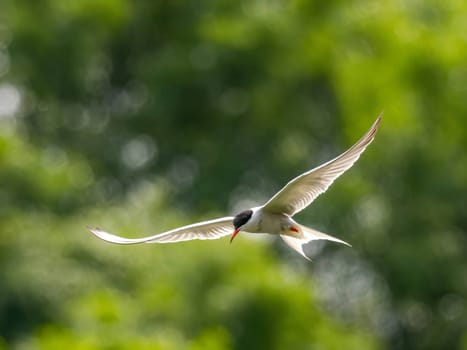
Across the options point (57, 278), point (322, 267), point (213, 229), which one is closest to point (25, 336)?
point (57, 278)

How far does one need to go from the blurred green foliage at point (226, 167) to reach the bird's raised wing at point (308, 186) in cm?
767

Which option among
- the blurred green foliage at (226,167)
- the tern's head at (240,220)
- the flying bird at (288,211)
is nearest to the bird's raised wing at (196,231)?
the flying bird at (288,211)

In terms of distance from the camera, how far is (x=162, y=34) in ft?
90.4

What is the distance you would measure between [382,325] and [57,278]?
5794 millimetres

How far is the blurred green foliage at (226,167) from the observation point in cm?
1786

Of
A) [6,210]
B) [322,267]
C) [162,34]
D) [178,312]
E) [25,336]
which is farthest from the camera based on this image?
[162,34]

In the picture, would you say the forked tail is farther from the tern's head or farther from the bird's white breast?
the tern's head

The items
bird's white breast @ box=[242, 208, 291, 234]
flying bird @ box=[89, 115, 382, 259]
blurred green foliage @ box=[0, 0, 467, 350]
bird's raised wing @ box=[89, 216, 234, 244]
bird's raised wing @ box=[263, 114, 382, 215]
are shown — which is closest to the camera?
bird's raised wing @ box=[263, 114, 382, 215]

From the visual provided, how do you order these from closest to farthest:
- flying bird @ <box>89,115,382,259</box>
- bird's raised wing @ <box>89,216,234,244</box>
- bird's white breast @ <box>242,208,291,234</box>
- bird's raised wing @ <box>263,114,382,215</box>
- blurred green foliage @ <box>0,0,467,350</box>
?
bird's raised wing @ <box>263,114,382,215</box>, flying bird @ <box>89,115,382,259</box>, bird's white breast @ <box>242,208,291,234</box>, bird's raised wing @ <box>89,216,234,244</box>, blurred green foliage @ <box>0,0,467,350</box>

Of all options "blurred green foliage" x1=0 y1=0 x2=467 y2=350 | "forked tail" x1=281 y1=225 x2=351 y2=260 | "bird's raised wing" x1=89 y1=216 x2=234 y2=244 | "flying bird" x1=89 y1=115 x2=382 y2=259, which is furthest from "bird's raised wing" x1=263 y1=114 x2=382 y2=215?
"blurred green foliage" x1=0 y1=0 x2=467 y2=350

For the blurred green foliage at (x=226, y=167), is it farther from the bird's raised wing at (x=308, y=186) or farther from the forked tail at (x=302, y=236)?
the bird's raised wing at (x=308, y=186)

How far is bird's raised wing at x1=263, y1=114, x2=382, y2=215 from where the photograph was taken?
7086 mm

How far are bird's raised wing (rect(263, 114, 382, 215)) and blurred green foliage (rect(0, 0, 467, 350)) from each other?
25.2 ft

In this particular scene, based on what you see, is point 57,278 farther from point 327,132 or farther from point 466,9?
point 466,9
